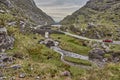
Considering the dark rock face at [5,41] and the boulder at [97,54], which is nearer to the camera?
the dark rock face at [5,41]

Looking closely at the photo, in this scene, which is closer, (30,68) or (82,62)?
(30,68)

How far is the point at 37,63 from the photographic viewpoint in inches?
2532

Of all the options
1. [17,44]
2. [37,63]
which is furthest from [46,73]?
[17,44]

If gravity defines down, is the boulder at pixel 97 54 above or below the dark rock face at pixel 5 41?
below

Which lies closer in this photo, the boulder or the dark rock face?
the dark rock face

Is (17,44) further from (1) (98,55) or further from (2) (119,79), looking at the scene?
(2) (119,79)

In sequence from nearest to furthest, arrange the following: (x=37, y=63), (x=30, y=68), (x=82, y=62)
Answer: (x=30, y=68)
(x=37, y=63)
(x=82, y=62)

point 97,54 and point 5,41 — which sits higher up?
point 5,41

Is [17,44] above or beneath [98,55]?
above

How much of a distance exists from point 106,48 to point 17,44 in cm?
2927

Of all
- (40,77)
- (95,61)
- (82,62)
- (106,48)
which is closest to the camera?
(40,77)

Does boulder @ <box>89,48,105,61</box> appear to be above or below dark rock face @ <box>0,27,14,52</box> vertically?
below

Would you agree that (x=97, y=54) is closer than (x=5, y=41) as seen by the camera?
No

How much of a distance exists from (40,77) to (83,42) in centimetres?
4843
